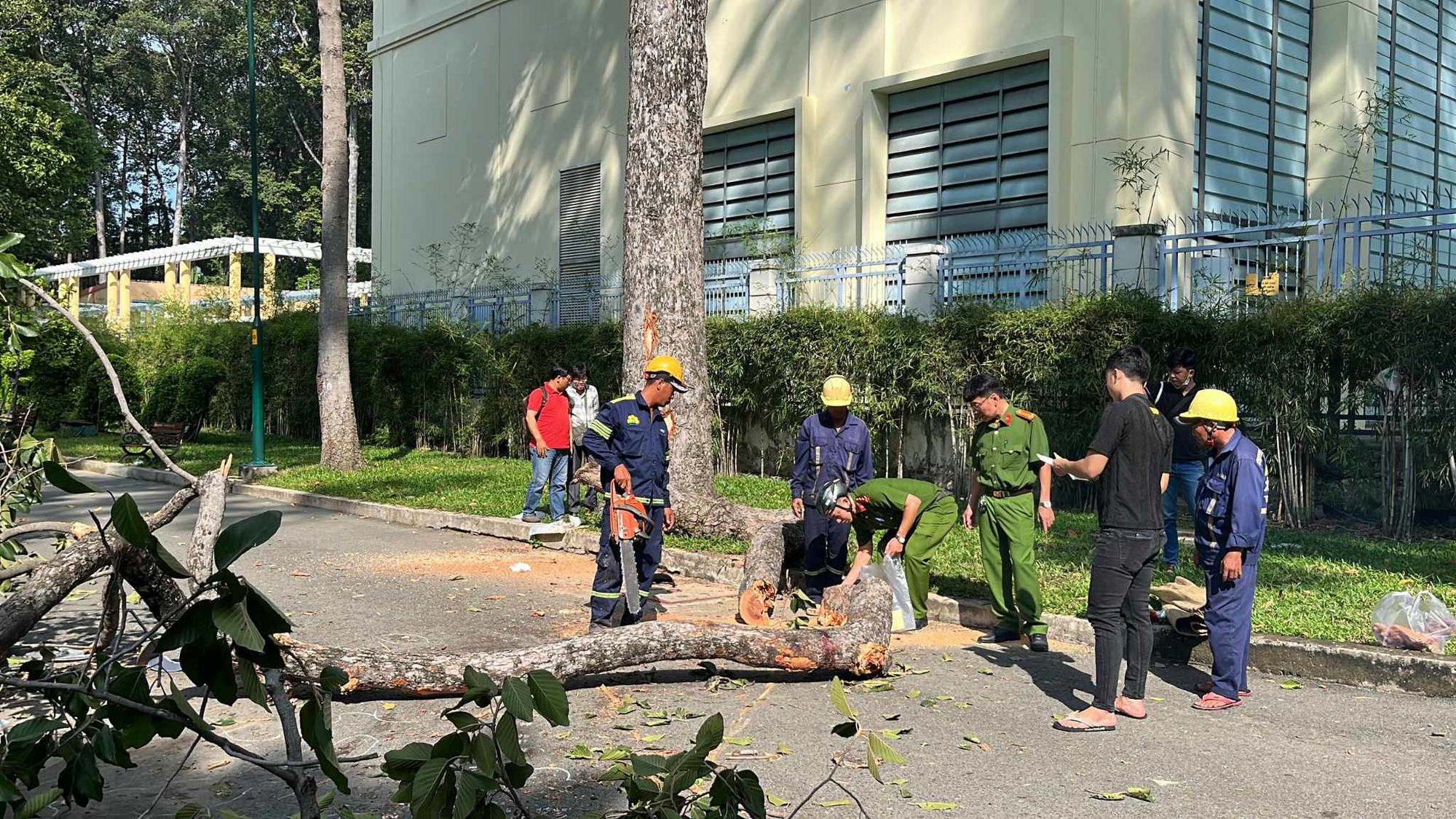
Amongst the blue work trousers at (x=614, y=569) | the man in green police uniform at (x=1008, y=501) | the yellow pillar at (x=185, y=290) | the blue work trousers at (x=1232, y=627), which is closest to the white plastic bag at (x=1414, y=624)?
the blue work trousers at (x=1232, y=627)

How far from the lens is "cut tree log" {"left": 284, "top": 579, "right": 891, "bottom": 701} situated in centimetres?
578

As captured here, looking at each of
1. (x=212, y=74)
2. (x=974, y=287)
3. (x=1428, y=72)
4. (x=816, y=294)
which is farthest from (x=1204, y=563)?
(x=212, y=74)

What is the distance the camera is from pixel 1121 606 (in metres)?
6.14

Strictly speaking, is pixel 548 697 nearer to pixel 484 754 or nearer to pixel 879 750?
pixel 484 754

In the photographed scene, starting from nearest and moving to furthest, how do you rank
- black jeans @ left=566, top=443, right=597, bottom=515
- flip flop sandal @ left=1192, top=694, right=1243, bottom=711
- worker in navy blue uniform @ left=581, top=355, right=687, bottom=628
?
flip flop sandal @ left=1192, top=694, right=1243, bottom=711 → worker in navy blue uniform @ left=581, top=355, right=687, bottom=628 → black jeans @ left=566, top=443, right=597, bottom=515

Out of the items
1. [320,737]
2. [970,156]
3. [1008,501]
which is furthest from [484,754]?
[970,156]

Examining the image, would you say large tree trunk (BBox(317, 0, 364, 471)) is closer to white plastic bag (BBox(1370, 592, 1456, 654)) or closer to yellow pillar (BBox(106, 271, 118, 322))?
white plastic bag (BBox(1370, 592, 1456, 654))

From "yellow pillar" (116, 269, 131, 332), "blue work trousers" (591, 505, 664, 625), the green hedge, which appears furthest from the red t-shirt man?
"yellow pillar" (116, 269, 131, 332)

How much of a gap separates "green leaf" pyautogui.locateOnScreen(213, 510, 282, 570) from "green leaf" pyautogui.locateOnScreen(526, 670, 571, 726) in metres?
0.73

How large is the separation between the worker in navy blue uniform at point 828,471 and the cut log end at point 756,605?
0.50 m

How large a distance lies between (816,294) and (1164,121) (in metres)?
5.27

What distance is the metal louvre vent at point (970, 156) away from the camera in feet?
55.6

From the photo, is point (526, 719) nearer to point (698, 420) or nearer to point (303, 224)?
point (698, 420)

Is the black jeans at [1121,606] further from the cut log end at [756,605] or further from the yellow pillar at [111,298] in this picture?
the yellow pillar at [111,298]
